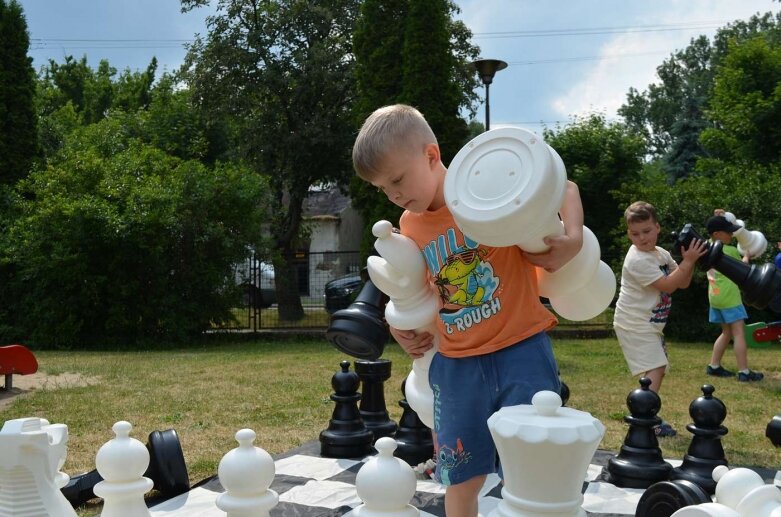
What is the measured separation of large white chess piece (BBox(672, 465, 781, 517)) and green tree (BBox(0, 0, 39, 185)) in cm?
1205

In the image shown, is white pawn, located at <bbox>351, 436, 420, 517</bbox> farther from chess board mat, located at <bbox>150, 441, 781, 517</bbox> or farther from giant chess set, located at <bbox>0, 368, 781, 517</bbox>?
chess board mat, located at <bbox>150, 441, 781, 517</bbox>

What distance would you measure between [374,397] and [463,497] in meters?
1.73

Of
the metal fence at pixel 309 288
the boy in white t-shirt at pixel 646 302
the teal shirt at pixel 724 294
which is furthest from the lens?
the metal fence at pixel 309 288

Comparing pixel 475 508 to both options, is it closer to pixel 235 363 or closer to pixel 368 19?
pixel 235 363

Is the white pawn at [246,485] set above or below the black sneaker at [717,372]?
above

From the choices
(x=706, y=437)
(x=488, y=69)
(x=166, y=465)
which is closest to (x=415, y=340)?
(x=166, y=465)

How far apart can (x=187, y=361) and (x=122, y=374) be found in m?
1.18

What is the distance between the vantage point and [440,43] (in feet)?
35.0

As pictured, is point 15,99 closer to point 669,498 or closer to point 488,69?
point 488,69

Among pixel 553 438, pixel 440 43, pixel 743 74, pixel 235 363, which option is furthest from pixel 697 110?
pixel 553 438

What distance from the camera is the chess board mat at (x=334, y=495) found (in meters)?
2.55

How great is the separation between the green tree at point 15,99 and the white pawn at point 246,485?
11.2 metres

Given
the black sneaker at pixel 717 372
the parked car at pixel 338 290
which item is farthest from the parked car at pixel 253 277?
the black sneaker at pixel 717 372

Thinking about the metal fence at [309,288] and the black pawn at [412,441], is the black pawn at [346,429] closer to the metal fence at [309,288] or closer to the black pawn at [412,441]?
the black pawn at [412,441]
